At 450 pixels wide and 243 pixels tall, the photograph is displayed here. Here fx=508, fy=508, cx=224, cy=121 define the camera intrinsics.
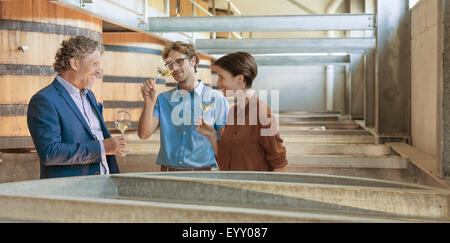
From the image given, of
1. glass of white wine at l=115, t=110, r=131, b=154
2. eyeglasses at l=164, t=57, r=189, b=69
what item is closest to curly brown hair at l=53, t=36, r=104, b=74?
glass of white wine at l=115, t=110, r=131, b=154

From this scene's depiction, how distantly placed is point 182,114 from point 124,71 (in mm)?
4211

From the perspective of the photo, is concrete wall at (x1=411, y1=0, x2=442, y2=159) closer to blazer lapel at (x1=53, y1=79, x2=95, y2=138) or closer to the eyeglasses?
A: the eyeglasses

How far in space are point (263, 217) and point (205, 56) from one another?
10157mm

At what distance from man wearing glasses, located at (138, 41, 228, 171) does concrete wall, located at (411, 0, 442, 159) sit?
2766 millimetres

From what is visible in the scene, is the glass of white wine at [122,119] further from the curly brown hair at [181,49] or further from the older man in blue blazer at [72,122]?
the curly brown hair at [181,49]

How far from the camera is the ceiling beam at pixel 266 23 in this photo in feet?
20.6

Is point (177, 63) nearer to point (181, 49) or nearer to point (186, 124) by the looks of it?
point (181, 49)

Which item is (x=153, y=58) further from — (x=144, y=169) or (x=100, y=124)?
(x=100, y=124)

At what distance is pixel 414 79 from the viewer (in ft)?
20.5

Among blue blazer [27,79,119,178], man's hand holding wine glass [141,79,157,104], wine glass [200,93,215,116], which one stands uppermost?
man's hand holding wine glass [141,79,157,104]

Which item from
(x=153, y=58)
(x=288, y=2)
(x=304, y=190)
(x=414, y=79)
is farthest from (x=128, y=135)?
(x=288, y=2)

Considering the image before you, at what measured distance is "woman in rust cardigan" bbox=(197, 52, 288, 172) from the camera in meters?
2.36

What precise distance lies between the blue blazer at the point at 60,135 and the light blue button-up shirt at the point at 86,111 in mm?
33

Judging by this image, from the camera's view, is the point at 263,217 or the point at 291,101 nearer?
the point at 263,217
